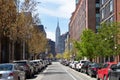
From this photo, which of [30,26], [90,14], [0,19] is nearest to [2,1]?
[0,19]

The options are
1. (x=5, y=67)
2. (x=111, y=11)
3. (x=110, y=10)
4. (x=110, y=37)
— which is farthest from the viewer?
(x=110, y=10)

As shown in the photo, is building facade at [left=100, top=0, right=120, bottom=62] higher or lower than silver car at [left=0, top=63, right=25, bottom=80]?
higher

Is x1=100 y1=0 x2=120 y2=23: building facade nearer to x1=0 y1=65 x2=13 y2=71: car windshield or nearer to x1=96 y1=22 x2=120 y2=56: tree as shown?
x1=96 y1=22 x2=120 y2=56: tree

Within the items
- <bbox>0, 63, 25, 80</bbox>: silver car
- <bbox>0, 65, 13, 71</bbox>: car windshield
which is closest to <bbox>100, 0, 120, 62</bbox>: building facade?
<bbox>0, 63, 25, 80</bbox>: silver car

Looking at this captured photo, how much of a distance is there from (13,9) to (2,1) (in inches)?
160

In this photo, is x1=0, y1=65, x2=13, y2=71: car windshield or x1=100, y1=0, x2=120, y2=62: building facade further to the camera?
x1=100, y1=0, x2=120, y2=62: building facade

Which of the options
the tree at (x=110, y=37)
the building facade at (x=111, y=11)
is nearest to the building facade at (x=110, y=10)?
the building facade at (x=111, y=11)

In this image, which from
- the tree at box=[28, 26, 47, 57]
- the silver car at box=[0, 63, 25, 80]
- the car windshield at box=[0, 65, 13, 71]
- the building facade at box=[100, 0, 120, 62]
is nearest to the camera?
the silver car at box=[0, 63, 25, 80]

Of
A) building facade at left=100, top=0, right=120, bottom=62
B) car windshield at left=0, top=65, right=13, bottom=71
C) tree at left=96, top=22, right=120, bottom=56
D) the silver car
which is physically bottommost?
the silver car

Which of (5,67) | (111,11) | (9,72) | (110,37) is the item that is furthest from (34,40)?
(9,72)

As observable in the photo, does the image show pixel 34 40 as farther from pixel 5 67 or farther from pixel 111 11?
pixel 5 67

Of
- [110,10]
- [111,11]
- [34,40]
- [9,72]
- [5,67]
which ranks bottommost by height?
[9,72]

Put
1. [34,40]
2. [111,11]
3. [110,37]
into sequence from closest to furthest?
[110,37], [111,11], [34,40]

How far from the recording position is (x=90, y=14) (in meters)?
112
